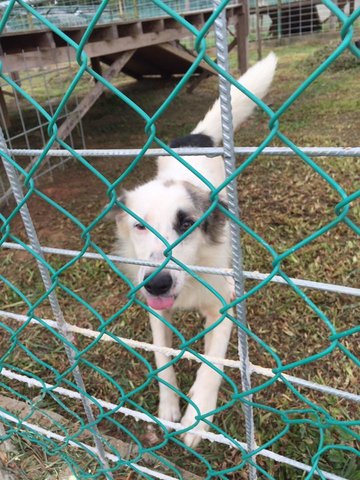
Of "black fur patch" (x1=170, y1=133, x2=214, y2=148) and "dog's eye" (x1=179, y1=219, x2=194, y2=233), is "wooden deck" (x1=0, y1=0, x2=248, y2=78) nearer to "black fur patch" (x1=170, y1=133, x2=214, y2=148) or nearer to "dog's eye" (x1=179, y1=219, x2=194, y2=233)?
"black fur patch" (x1=170, y1=133, x2=214, y2=148)

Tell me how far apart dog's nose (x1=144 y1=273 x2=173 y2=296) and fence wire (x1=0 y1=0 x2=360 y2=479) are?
0.38ft

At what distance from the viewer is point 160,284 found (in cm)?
170

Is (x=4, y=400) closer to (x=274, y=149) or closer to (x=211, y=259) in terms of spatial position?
(x=211, y=259)

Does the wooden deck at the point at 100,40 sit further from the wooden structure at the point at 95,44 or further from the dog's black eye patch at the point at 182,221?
the dog's black eye patch at the point at 182,221

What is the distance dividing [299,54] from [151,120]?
11008 millimetres

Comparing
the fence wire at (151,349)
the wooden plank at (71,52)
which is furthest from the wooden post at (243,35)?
the fence wire at (151,349)

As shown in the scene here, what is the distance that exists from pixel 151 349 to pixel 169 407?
797 mm

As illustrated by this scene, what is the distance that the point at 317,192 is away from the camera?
140 inches

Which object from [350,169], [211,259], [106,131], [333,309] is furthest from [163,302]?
[106,131]

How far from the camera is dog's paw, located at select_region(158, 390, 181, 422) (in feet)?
6.48

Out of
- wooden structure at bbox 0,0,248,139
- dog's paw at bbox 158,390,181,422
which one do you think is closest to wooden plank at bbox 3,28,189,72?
wooden structure at bbox 0,0,248,139

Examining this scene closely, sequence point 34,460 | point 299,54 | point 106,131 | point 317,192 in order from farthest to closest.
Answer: point 299,54, point 106,131, point 317,192, point 34,460

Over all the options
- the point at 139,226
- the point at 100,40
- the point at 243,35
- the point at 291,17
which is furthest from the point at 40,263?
the point at 291,17

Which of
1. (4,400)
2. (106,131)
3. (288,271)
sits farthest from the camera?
(106,131)
